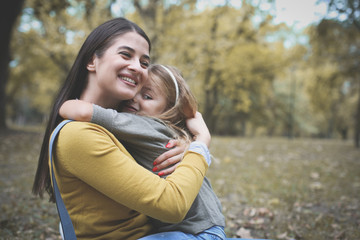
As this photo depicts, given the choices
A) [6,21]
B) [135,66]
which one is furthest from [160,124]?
[6,21]

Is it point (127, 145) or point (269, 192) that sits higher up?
point (127, 145)

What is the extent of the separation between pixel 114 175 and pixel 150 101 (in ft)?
2.47

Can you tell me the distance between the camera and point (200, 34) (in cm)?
1603

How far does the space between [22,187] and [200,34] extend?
1328cm

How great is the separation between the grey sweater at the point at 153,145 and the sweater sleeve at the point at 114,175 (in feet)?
0.52

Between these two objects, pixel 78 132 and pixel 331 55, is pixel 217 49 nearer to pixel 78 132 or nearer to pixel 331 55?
pixel 331 55

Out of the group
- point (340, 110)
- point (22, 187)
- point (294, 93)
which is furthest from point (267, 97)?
point (22, 187)

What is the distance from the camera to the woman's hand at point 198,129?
1.71m

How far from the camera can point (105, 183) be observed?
4.09 ft

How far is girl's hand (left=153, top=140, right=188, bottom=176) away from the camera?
1.57 metres

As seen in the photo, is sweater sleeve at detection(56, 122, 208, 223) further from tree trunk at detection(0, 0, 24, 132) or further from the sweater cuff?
tree trunk at detection(0, 0, 24, 132)

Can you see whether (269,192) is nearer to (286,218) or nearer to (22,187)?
(286,218)

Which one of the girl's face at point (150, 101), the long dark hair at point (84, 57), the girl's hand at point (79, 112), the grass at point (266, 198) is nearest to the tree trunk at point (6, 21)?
the grass at point (266, 198)

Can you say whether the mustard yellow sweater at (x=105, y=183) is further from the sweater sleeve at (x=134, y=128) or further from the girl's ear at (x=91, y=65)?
the girl's ear at (x=91, y=65)
